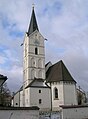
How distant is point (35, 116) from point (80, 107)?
6381mm

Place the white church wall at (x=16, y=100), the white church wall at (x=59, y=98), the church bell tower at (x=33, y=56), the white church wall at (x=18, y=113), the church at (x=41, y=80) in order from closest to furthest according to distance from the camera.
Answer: the white church wall at (x=18, y=113), the white church wall at (x=59, y=98), the church at (x=41, y=80), the church bell tower at (x=33, y=56), the white church wall at (x=16, y=100)

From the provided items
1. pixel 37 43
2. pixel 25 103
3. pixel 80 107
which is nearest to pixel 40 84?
pixel 25 103

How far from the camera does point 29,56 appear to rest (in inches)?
2098

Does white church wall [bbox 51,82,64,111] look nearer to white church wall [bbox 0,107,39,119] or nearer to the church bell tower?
the church bell tower

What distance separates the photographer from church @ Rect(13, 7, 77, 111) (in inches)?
1842

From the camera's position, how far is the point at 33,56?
5369cm

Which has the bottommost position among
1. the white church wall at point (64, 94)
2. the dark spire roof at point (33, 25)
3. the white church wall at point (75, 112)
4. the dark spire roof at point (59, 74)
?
the white church wall at point (75, 112)

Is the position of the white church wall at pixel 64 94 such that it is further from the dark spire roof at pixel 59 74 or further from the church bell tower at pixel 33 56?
the church bell tower at pixel 33 56

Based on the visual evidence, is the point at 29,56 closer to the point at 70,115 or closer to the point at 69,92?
the point at 69,92

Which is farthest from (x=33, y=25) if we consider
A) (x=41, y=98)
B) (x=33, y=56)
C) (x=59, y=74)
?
(x=41, y=98)

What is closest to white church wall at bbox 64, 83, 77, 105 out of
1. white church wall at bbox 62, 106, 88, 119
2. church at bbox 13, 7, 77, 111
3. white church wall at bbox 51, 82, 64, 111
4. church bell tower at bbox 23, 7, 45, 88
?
church at bbox 13, 7, 77, 111

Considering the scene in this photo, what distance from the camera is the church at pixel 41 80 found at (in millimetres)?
46781

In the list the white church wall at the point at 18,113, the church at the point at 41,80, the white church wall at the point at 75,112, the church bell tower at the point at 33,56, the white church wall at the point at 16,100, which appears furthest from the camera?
the white church wall at the point at 16,100

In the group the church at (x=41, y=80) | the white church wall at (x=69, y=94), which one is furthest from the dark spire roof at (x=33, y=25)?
the white church wall at (x=69, y=94)
